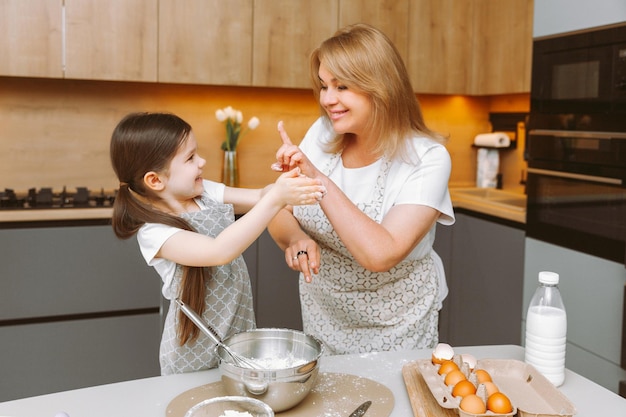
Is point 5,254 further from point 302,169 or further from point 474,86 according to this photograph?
point 474,86

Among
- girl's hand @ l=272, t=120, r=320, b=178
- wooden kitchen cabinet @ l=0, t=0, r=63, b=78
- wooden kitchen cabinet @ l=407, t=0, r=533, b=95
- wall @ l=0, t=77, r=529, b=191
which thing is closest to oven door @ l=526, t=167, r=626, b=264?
wooden kitchen cabinet @ l=407, t=0, r=533, b=95

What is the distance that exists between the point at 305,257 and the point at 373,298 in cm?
27

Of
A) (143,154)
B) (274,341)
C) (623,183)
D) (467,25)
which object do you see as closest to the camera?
(274,341)

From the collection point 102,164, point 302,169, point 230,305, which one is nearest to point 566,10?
point 302,169

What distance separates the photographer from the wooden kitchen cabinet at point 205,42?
3.02 meters

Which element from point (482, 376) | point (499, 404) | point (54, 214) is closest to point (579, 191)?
point (482, 376)

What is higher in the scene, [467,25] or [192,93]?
[467,25]

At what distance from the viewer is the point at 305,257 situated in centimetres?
149

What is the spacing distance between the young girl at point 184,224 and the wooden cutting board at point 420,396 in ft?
1.26

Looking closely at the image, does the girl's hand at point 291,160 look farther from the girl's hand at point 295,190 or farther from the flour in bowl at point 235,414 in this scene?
the flour in bowl at point 235,414

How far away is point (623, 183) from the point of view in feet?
7.66

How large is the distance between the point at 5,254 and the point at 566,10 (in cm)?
246

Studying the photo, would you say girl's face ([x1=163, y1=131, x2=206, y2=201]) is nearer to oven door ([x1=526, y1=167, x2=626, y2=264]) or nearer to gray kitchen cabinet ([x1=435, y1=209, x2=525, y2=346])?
oven door ([x1=526, y1=167, x2=626, y2=264])

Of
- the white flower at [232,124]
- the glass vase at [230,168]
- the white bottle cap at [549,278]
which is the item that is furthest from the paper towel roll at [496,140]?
the white bottle cap at [549,278]
